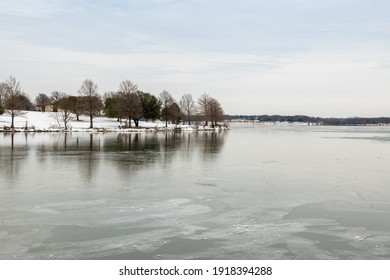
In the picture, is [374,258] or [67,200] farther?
[67,200]

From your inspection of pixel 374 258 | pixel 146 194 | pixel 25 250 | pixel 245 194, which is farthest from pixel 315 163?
pixel 25 250

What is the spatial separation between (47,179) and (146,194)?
4.77 meters

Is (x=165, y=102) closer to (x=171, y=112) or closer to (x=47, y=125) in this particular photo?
(x=171, y=112)

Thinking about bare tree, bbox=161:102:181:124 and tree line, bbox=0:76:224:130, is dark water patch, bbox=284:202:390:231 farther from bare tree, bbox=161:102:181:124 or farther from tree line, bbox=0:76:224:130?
bare tree, bbox=161:102:181:124

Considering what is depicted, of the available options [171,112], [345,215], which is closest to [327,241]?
[345,215]

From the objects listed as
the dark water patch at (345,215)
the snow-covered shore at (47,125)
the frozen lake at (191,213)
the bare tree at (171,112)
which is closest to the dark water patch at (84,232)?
the frozen lake at (191,213)

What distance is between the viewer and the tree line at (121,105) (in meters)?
72.1

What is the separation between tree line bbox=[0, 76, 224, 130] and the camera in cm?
7212

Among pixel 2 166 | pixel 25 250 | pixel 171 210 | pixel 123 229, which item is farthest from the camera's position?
pixel 2 166

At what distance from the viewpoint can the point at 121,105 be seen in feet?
253

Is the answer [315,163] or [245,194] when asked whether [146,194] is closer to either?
[245,194]

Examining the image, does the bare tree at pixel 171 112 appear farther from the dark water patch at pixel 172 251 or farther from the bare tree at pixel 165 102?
the dark water patch at pixel 172 251

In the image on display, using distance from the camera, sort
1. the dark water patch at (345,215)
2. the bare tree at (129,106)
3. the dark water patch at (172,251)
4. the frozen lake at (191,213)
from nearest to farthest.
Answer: the dark water patch at (172,251) < the frozen lake at (191,213) < the dark water patch at (345,215) < the bare tree at (129,106)
